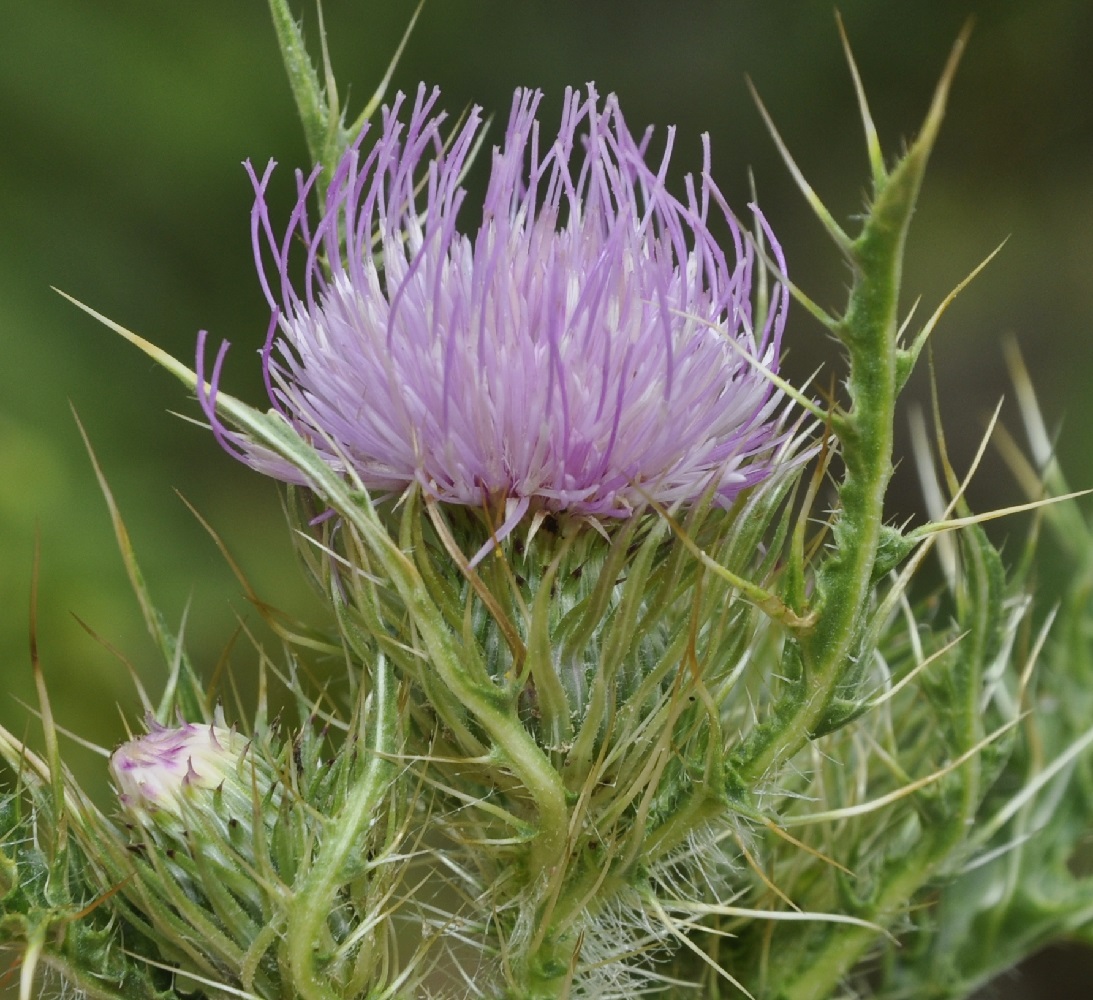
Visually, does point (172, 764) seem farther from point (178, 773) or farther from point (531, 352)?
point (531, 352)

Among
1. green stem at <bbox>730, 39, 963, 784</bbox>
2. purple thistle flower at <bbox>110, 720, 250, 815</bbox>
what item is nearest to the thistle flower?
purple thistle flower at <bbox>110, 720, 250, 815</bbox>

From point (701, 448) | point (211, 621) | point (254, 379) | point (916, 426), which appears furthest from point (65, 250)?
point (701, 448)

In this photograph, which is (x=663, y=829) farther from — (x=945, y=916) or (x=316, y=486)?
(x=945, y=916)

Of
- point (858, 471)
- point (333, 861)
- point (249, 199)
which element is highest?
point (858, 471)

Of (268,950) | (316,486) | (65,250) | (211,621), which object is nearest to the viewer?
(316,486)

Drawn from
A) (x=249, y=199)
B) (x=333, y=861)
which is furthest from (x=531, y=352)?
(x=249, y=199)

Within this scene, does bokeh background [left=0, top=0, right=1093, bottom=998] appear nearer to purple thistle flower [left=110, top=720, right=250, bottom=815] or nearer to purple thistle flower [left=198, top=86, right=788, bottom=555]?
purple thistle flower [left=110, top=720, right=250, bottom=815]

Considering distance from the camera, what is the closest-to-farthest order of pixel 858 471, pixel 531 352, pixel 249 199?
pixel 858 471 → pixel 531 352 → pixel 249 199
